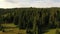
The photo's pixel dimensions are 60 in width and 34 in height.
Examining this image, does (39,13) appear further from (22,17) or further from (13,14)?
(13,14)

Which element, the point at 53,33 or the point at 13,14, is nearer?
the point at 53,33

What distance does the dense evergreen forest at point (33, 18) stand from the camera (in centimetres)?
719

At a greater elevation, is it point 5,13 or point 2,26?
point 5,13

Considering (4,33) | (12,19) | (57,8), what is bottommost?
(4,33)

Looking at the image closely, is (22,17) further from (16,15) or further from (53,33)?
(53,33)

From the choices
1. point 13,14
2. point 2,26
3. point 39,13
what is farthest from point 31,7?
point 2,26

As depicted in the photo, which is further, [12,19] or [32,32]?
[12,19]

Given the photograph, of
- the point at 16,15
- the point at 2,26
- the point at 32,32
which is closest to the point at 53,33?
the point at 32,32

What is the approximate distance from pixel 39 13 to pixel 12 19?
58.5 inches

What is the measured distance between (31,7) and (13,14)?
1.06 metres

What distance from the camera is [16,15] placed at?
7.56m

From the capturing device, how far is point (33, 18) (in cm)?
734

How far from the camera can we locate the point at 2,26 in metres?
7.39

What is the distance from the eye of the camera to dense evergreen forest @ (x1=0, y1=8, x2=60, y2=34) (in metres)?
7.19
